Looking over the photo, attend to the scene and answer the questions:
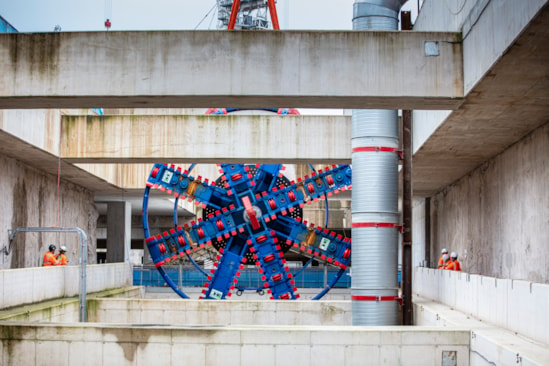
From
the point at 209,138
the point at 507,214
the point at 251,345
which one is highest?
the point at 209,138

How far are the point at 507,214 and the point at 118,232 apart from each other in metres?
20.7

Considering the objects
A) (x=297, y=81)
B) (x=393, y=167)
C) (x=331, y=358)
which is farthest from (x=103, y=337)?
(x=393, y=167)

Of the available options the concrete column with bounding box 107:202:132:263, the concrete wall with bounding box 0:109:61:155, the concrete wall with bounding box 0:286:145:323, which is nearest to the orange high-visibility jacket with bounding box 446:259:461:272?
the concrete wall with bounding box 0:286:145:323

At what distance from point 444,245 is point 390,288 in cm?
1135

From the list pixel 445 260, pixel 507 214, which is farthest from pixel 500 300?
pixel 445 260

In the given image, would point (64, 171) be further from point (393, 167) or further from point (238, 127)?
point (393, 167)

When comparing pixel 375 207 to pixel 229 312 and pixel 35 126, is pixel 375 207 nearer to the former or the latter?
pixel 229 312

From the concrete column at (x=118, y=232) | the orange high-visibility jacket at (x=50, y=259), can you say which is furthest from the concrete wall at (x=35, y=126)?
the concrete column at (x=118, y=232)

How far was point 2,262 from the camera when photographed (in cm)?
1942

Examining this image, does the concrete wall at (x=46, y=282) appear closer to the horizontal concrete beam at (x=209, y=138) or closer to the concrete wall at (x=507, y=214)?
the horizontal concrete beam at (x=209, y=138)

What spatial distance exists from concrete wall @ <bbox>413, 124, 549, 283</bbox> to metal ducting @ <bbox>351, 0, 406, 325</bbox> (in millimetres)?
2576

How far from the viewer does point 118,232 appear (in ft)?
108

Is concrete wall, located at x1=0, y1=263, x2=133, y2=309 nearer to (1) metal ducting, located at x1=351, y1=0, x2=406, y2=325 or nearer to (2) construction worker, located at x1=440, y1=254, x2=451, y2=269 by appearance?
(1) metal ducting, located at x1=351, y1=0, x2=406, y2=325

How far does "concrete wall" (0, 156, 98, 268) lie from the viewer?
1981cm
